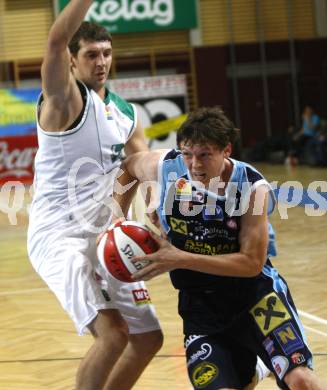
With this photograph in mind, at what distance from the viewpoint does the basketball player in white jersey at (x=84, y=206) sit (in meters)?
3.81

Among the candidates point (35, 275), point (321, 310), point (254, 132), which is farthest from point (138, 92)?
point (321, 310)

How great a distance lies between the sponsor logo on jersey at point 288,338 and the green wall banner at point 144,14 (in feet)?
54.5

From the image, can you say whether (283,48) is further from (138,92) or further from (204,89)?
(138,92)

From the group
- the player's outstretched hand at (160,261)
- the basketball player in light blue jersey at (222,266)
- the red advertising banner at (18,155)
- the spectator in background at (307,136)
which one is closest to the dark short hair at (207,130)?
the basketball player in light blue jersey at (222,266)

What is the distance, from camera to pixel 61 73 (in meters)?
3.80

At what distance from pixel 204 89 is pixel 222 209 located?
56.5 ft

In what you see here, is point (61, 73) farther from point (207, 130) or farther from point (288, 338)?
point (288, 338)

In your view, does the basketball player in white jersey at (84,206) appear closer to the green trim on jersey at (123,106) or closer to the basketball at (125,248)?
the green trim on jersey at (123,106)

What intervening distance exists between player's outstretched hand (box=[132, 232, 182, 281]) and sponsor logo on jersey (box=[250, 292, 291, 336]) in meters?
0.44

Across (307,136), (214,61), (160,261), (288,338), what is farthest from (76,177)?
(214,61)

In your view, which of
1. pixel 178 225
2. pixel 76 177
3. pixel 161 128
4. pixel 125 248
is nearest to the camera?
pixel 125 248

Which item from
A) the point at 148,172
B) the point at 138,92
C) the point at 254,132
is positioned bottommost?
the point at 254,132

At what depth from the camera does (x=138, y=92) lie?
62.3 feet

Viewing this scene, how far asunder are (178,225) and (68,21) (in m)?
1.05
